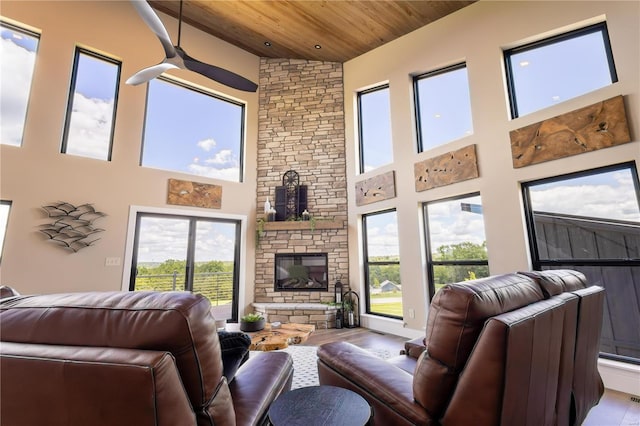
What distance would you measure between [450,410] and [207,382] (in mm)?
1004

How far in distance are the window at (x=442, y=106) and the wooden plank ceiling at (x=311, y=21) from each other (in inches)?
36.5

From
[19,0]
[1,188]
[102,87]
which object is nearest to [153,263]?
[1,188]

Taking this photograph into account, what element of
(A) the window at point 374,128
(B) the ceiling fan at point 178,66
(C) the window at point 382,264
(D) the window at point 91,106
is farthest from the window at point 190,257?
(A) the window at point 374,128

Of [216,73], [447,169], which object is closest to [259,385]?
[216,73]

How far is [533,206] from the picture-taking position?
361cm

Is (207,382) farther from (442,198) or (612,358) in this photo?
(442,198)

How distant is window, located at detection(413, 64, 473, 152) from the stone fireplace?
1679 millimetres

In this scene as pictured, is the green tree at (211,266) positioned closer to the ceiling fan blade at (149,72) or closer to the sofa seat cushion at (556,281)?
the ceiling fan blade at (149,72)

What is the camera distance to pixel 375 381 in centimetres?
151

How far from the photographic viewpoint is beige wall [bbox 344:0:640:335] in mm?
3055

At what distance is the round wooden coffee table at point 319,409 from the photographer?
1141 millimetres

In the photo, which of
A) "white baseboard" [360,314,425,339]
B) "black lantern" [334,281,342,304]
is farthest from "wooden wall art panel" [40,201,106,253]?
"white baseboard" [360,314,425,339]

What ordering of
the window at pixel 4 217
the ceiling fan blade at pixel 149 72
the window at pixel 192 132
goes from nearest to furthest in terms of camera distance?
the ceiling fan blade at pixel 149 72
the window at pixel 4 217
the window at pixel 192 132

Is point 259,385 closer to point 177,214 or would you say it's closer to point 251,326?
point 251,326
